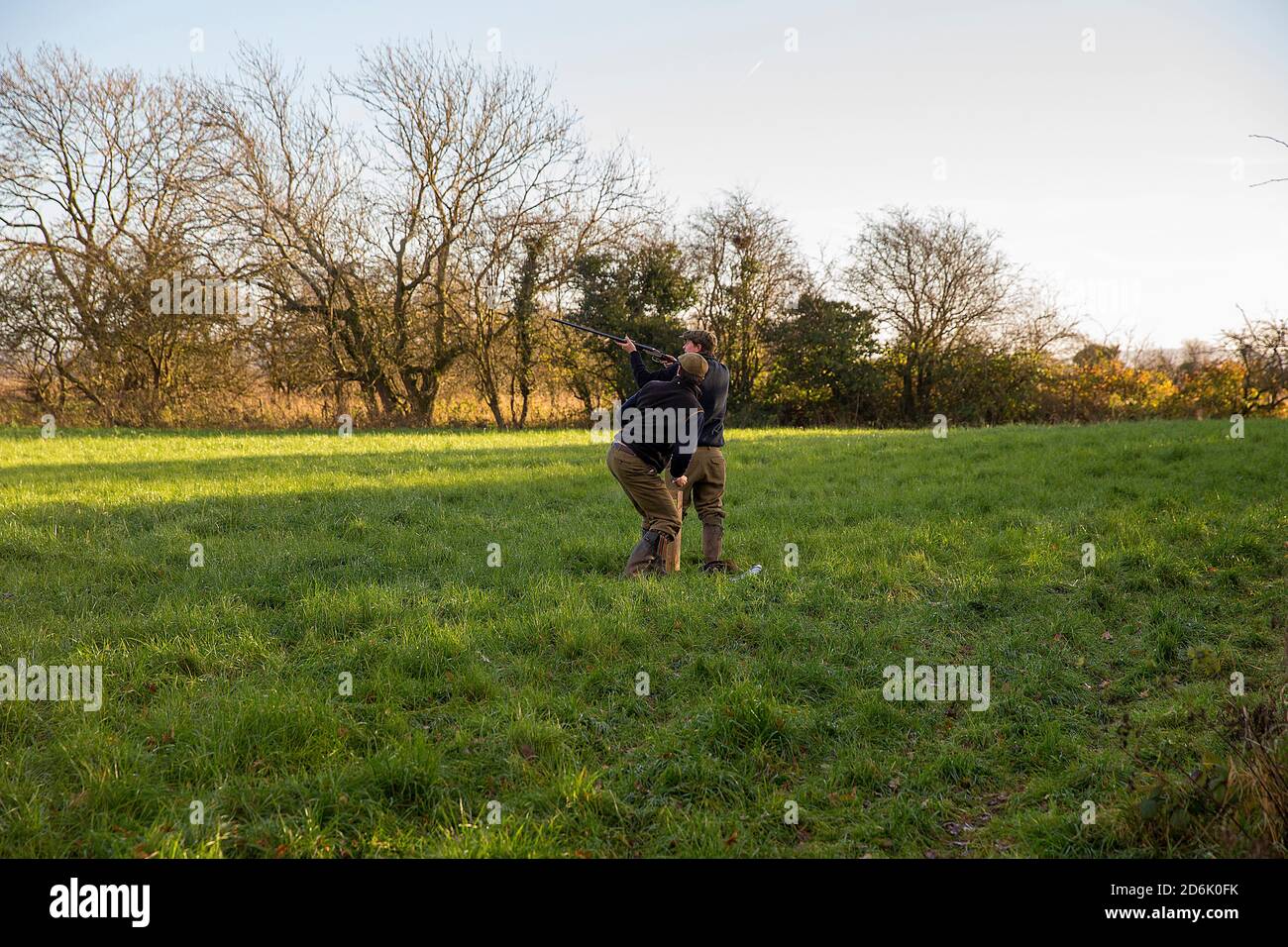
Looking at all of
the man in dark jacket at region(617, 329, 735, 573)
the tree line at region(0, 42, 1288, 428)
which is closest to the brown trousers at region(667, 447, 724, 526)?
the man in dark jacket at region(617, 329, 735, 573)

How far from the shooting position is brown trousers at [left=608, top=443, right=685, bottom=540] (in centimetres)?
714

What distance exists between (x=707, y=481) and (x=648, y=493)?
71 centimetres

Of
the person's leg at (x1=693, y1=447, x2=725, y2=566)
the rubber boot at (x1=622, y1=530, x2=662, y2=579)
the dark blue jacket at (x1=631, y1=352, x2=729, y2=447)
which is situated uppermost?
the dark blue jacket at (x1=631, y1=352, x2=729, y2=447)

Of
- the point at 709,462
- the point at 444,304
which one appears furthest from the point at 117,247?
the point at 709,462

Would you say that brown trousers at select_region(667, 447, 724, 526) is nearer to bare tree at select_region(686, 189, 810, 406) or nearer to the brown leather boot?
the brown leather boot

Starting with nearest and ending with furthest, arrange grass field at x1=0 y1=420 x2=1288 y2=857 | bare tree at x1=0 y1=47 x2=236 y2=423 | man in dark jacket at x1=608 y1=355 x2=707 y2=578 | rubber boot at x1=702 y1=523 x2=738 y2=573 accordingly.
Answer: grass field at x1=0 y1=420 x2=1288 y2=857
man in dark jacket at x1=608 y1=355 x2=707 y2=578
rubber boot at x1=702 y1=523 x2=738 y2=573
bare tree at x1=0 y1=47 x2=236 y2=423

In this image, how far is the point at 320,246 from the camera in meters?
23.7

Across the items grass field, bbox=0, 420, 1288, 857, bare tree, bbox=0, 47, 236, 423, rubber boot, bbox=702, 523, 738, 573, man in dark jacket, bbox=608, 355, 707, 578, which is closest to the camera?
grass field, bbox=0, 420, 1288, 857

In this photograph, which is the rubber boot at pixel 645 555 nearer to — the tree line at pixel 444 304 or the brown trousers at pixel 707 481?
the brown trousers at pixel 707 481

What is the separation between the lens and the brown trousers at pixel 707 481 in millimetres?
7453

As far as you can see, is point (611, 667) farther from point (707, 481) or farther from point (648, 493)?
point (707, 481)

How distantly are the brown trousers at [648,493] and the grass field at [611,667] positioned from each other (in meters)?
0.58
